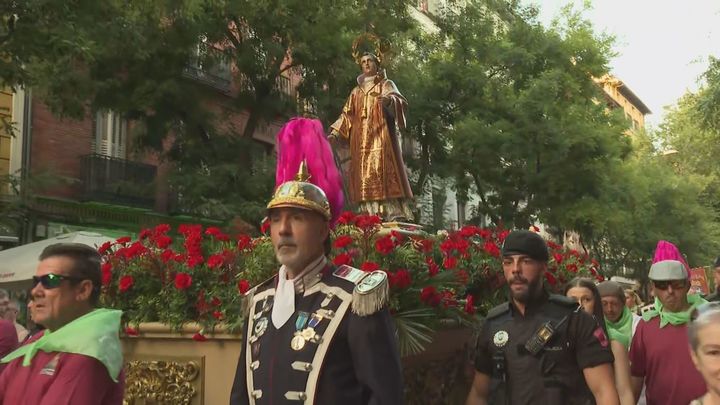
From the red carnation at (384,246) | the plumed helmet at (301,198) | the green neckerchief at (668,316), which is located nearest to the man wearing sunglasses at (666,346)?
the green neckerchief at (668,316)

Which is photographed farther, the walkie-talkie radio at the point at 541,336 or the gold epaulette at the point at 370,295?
the walkie-talkie radio at the point at 541,336

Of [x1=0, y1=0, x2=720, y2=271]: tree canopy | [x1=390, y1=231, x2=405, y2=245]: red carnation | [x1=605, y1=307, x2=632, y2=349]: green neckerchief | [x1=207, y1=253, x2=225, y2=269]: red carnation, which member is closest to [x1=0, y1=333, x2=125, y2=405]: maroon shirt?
[x1=207, y1=253, x2=225, y2=269]: red carnation

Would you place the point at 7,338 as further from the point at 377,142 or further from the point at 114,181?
the point at 114,181

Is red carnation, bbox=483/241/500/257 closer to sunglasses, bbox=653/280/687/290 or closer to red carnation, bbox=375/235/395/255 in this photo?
red carnation, bbox=375/235/395/255

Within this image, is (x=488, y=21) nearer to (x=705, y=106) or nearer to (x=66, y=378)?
(x=705, y=106)

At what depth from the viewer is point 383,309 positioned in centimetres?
301

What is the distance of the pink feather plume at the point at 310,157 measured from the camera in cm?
391

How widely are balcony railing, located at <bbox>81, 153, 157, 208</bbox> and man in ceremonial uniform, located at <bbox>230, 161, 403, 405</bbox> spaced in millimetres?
14871

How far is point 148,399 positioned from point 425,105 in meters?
15.2

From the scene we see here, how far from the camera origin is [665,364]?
467 cm

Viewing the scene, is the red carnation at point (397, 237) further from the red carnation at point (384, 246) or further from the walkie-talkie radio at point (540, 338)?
the walkie-talkie radio at point (540, 338)

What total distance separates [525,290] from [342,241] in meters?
1.54

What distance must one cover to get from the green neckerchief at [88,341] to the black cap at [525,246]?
1.85 m

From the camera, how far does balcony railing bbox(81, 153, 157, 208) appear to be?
58.0ft
